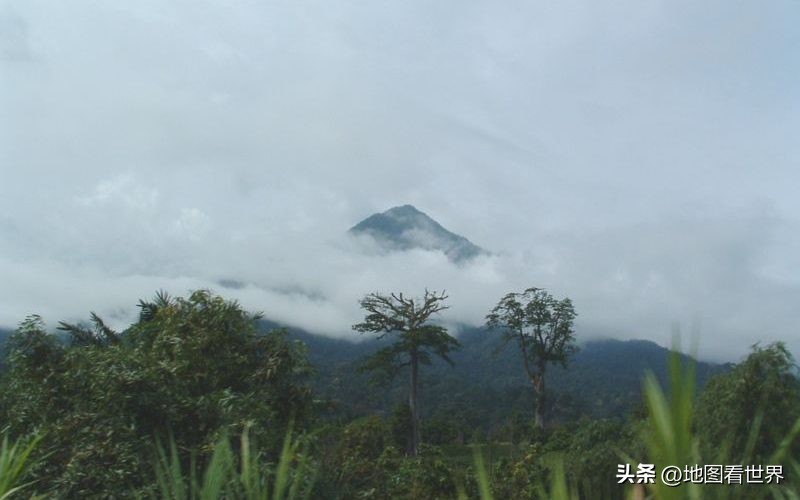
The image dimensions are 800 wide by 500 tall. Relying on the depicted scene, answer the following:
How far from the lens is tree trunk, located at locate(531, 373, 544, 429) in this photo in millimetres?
36969

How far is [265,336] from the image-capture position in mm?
8906

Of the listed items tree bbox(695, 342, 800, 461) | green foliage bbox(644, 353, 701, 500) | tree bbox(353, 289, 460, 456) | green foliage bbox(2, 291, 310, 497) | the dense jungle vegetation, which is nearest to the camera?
green foliage bbox(644, 353, 701, 500)

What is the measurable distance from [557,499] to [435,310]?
32607 mm

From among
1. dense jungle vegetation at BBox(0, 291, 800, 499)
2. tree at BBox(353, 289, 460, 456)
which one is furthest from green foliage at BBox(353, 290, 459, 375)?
dense jungle vegetation at BBox(0, 291, 800, 499)

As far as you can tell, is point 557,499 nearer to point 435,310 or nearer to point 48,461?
point 48,461

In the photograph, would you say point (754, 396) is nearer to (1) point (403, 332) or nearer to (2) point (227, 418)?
(2) point (227, 418)

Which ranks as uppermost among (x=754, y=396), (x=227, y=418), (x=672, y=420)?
(x=754, y=396)

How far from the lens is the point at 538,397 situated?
3834cm

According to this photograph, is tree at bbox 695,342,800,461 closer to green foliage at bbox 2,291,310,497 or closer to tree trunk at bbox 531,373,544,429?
green foliage at bbox 2,291,310,497

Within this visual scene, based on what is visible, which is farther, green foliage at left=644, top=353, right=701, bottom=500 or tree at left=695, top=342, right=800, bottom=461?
tree at left=695, top=342, right=800, bottom=461

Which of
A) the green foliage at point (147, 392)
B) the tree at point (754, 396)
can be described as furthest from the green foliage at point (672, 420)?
the tree at point (754, 396)

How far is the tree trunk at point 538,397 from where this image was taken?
37.0 metres

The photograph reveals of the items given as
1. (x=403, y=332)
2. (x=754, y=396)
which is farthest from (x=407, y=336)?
(x=754, y=396)

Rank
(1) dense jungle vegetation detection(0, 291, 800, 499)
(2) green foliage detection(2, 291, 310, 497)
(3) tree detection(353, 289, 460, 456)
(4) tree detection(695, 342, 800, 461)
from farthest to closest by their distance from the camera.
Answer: (3) tree detection(353, 289, 460, 456) → (4) tree detection(695, 342, 800, 461) → (2) green foliage detection(2, 291, 310, 497) → (1) dense jungle vegetation detection(0, 291, 800, 499)
